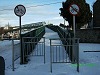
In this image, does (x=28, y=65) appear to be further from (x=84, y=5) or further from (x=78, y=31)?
(x=84, y=5)

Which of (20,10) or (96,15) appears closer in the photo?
(20,10)

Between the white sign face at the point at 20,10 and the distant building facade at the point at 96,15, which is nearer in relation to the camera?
the white sign face at the point at 20,10

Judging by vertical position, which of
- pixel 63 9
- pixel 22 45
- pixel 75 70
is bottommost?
pixel 75 70

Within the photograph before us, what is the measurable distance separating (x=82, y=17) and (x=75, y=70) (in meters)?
25.2

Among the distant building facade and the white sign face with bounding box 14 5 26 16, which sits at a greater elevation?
the distant building facade

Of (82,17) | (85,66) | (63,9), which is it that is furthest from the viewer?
(63,9)

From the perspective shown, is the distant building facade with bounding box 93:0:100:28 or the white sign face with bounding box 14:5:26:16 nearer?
the white sign face with bounding box 14:5:26:16

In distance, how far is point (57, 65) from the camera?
1102 cm

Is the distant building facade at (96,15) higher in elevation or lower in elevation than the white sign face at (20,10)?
higher

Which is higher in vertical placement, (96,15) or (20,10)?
(96,15)

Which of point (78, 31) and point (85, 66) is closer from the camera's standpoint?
point (85, 66)

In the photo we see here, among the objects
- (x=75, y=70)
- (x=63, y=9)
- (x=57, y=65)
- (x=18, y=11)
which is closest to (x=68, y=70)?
(x=75, y=70)

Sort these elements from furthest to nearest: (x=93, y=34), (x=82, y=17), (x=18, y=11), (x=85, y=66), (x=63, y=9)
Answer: (x=63, y=9) < (x=82, y=17) < (x=93, y=34) < (x=18, y=11) < (x=85, y=66)

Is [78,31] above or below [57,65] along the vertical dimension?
above
